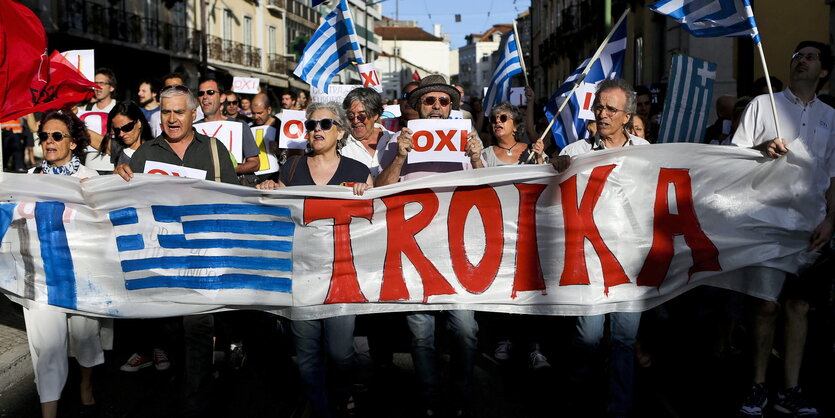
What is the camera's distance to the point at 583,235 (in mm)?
4984

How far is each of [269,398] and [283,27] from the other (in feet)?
156

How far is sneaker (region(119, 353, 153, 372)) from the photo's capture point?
6176 mm

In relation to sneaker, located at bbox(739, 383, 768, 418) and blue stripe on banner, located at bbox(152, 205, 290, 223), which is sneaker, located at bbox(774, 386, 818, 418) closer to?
sneaker, located at bbox(739, 383, 768, 418)

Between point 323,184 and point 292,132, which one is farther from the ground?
point 292,132

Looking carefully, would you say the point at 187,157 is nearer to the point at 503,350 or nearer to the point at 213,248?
the point at 213,248

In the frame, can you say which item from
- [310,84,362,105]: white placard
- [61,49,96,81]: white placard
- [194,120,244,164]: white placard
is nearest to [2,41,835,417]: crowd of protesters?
[194,120,244,164]: white placard

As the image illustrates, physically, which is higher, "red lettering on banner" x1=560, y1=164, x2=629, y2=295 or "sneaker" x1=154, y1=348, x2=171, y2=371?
"red lettering on banner" x1=560, y1=164, x2=629, y2=295

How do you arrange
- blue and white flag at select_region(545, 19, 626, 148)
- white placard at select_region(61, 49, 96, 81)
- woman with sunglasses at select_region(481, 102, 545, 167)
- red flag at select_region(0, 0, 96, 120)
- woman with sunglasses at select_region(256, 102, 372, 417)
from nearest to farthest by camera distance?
woman with sunglasses at select_region(256, 102, 372, 417) → red flag at select_region(0, 0, 96, 120) → woman with sunglasses at select_region(481, 102, 545, 167) → white placard at select_region(61, 49, 96, 81) → blue and white flag at select_region(545, 19, 626, 148)

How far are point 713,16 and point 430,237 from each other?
2.21 metres

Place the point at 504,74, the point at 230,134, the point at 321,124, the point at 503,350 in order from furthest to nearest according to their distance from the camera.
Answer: the point at 504,74 → the point at 230,134 → the point at 503,350 → the point at 321,124

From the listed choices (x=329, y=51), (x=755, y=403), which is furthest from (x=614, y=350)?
(x=329, y=51)

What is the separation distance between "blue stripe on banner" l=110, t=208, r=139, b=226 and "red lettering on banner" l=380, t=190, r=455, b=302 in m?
1.40

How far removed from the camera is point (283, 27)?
51375 mm

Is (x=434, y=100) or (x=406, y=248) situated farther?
(x=434, y=100)
